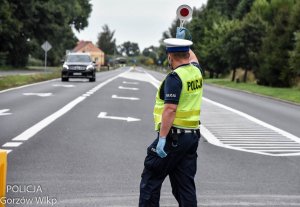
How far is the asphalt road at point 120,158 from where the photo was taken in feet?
20.9

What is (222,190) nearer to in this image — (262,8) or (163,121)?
(163,121)

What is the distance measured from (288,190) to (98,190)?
Answer: 2.23 meters

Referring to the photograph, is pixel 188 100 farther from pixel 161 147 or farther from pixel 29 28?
pixel 29 28

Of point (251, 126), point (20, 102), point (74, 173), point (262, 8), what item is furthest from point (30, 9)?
point (74, 173)

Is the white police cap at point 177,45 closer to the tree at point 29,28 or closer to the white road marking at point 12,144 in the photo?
the white road marking at point 12,144

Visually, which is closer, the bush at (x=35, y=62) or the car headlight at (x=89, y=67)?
the car headlight at (x=89, y=67)

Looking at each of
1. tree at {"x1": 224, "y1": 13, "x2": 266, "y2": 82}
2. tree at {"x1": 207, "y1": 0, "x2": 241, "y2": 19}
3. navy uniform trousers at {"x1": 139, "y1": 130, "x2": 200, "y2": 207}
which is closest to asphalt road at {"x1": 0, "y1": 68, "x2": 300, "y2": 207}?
navy uniform trousers at {"x1": 139, "y1": 130, "x2": 200, "y2": 207}

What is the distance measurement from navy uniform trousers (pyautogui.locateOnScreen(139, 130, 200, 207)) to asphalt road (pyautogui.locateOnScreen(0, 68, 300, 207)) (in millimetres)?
1223

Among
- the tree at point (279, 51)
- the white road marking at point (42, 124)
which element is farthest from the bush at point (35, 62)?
the white road marking at point (42, 124)

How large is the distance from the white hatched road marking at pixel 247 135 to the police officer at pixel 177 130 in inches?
203

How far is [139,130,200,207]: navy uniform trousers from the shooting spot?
468 centimetres

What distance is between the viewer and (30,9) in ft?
216

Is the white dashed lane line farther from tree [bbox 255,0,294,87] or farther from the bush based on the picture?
the bush

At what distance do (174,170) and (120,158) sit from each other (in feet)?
13.1
